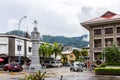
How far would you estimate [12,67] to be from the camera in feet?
156

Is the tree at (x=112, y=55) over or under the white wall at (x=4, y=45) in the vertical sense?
under

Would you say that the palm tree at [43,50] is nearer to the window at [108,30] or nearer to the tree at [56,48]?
the tree at [56,48]

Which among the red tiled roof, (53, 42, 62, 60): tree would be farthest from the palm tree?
the red tiled roof

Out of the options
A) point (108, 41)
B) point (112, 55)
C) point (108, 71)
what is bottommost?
point (108, 71)

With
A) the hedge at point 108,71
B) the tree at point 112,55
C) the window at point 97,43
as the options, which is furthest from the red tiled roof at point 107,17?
the hedge at point 108,71

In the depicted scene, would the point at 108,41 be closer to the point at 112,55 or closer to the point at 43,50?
the point at 112,55

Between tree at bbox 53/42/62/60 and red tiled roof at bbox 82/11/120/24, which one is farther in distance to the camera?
tree at bbox 53/42/62/60

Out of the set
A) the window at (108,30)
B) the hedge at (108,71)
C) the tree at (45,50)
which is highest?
the window at (108,30)

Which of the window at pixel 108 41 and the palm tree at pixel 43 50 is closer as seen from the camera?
the window at pixel 108 41

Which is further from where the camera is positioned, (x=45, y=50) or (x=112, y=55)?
(x=45, y=50)

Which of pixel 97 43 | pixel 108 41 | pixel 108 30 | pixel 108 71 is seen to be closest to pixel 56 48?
pixel 97 43

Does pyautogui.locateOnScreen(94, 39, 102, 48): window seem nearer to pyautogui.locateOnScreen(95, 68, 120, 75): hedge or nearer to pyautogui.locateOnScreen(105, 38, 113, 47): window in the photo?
pyautogui.locateOnScreen(105, 38, 113, 47): window

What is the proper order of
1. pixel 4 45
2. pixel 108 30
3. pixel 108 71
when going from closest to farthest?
pixel 108 71
pixel 108 30
pixel 4 45

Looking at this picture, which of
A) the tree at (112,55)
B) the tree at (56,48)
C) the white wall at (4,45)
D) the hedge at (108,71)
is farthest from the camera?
the tree at (56,48)
